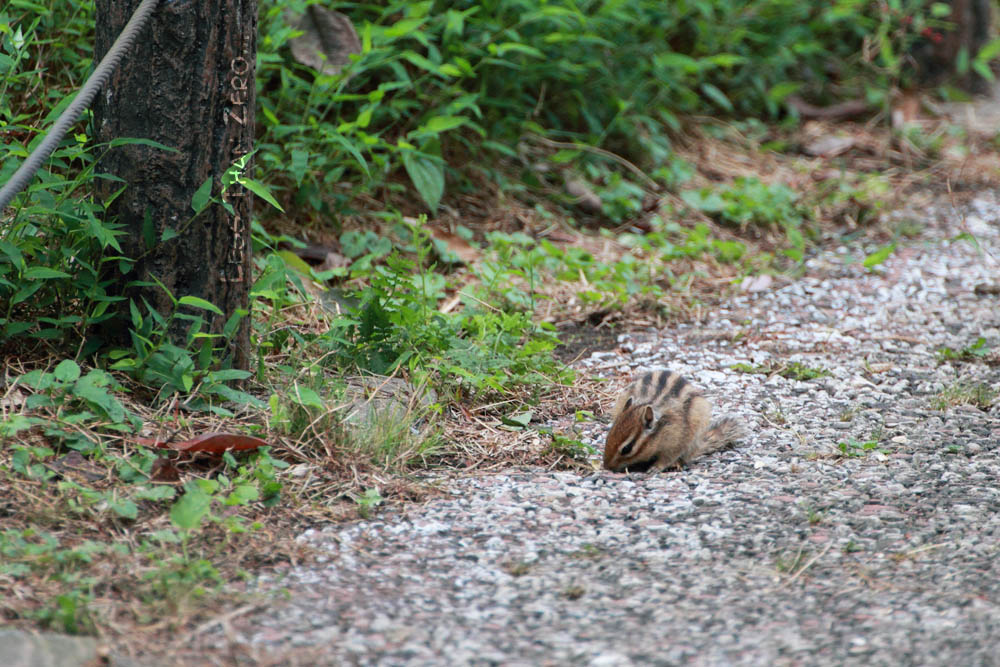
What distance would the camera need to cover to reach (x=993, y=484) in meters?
3.45

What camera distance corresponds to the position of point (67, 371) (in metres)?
3.24

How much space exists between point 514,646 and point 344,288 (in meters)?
2.66

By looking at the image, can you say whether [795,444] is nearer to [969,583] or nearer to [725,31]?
[969,583]

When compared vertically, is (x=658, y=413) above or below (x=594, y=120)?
below

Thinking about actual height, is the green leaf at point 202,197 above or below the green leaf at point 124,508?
above

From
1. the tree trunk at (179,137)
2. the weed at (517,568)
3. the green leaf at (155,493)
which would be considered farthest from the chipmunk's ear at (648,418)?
the green leaf at (155,493)

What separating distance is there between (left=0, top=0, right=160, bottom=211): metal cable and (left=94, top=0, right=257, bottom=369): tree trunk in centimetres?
17

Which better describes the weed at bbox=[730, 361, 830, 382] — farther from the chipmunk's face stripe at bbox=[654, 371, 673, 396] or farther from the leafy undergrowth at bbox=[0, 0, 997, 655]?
the chipmunk's face stripe at bbox=[654, 371, 673, 396]

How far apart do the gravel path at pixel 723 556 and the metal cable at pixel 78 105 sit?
4.16ft

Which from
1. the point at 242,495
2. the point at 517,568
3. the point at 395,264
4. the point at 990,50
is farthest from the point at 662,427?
the point at 990,50

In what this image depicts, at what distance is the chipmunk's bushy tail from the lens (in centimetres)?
381

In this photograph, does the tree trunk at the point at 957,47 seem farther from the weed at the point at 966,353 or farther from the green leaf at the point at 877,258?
the weed at the point at 966,353

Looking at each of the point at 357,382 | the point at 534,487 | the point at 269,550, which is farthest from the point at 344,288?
the point at 269,550

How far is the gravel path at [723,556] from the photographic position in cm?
249
